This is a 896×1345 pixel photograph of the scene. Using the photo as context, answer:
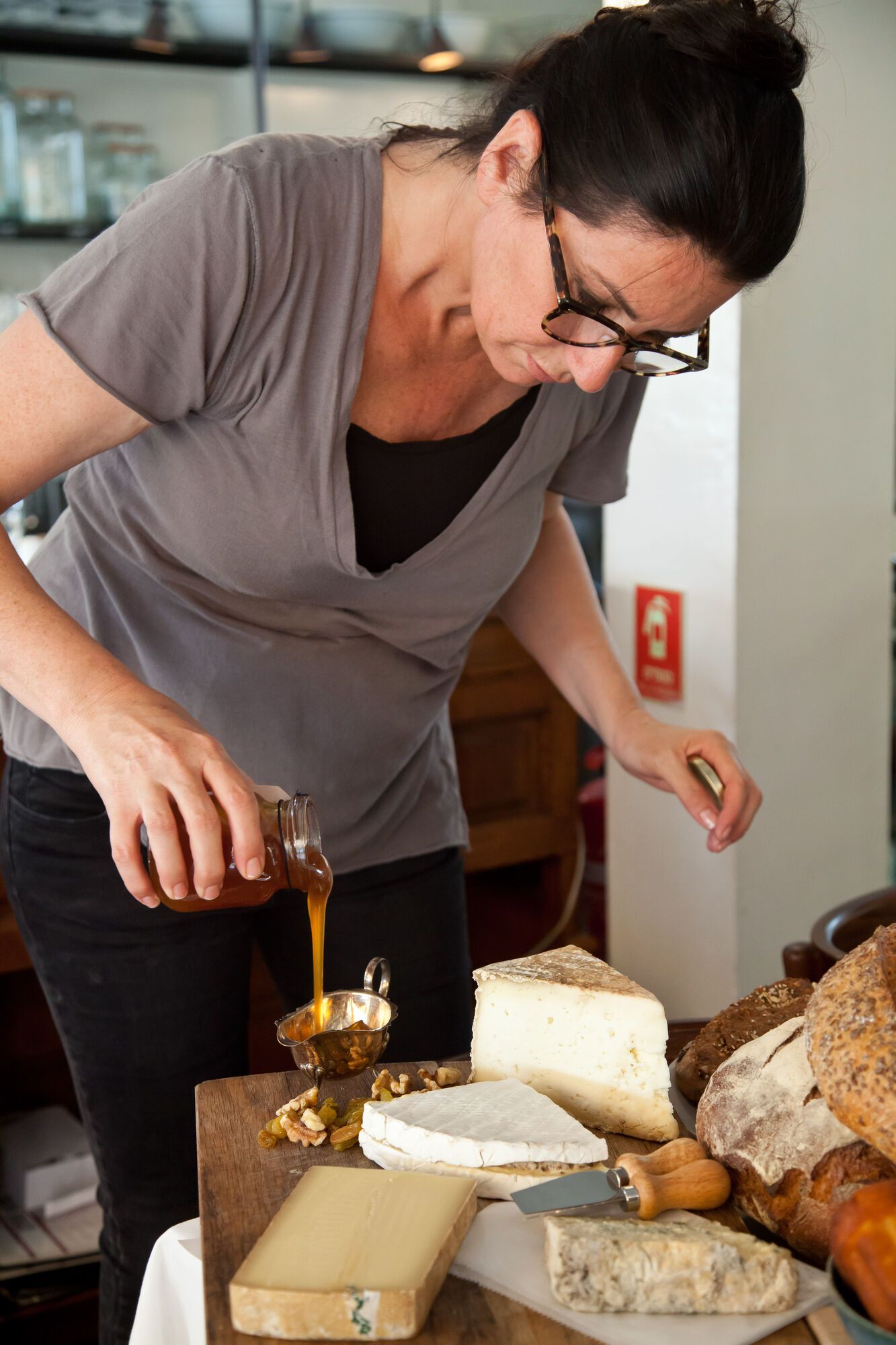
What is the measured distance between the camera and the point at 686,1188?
909mm

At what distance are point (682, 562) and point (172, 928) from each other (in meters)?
1.20

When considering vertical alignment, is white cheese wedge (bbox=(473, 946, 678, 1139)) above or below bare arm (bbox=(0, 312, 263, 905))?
below

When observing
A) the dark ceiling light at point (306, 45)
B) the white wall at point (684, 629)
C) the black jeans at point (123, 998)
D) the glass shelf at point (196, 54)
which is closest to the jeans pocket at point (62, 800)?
the black jeans at point (123, 998)

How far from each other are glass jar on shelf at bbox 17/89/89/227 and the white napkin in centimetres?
307

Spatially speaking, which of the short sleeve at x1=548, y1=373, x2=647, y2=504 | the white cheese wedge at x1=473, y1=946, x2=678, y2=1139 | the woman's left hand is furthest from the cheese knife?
the short sleeve at x1=548, y1=373, x2=647, y2=504

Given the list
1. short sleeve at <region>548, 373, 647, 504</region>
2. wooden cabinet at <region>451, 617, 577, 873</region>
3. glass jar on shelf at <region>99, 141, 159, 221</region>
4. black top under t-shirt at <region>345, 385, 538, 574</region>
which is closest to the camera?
black top under t-shirt at <region>345, 385, 538, 574</region>

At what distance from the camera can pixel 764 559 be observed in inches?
86.2

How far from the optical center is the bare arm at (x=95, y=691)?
968 mm

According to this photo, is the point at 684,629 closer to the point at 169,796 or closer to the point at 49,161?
the point at 169,796

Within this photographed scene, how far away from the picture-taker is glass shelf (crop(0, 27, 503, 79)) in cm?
342

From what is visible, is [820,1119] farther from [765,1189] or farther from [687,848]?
[687,848]

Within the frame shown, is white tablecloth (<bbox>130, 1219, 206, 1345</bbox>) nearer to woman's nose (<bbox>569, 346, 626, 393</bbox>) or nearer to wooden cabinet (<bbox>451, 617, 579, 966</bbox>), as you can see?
woman's nose (<bbox>569, 346, 626, 393</bbox>)

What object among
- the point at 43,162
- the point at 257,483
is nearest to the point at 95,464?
Answer: the point at 257,483

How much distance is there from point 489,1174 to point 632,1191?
0.32 feet
